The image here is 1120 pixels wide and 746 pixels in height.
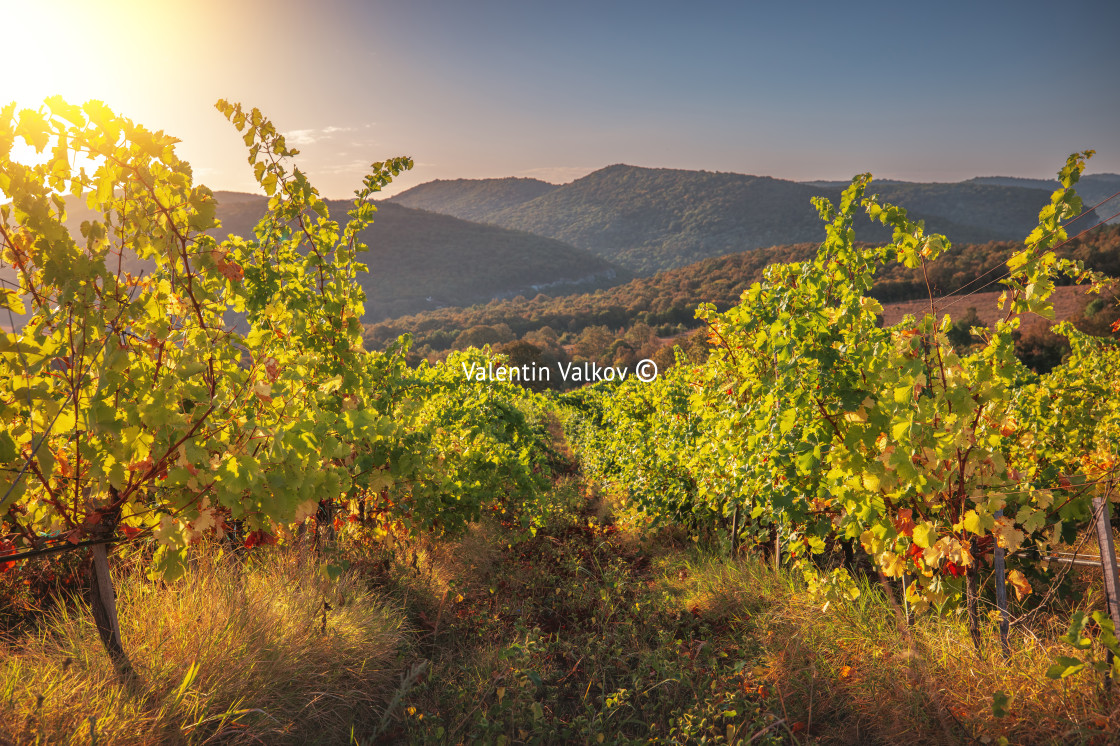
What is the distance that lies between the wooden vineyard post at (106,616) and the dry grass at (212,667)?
2.4 inches

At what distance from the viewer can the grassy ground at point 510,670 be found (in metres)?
2.27

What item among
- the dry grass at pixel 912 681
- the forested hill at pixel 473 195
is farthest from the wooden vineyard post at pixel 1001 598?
the forested hill at pixel 473 195

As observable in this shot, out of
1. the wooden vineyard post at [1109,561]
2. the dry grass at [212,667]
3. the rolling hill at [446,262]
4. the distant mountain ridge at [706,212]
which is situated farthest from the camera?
the distant mountain ridge at [706,212]

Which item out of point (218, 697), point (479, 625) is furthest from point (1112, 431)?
point (218, 697)

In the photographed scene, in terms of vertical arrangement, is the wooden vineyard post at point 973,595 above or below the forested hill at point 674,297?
below

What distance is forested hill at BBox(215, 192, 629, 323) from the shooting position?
190 feet

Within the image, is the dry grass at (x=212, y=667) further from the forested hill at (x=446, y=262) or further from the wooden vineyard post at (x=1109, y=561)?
the forested hill at (x=446, y=262)

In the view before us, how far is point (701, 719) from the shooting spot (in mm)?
2619

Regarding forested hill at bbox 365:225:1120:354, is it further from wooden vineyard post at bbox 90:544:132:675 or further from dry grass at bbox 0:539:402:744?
wooden vineyard post at bbox 90:544:132:675

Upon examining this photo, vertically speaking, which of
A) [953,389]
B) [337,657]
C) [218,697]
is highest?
[953,389]

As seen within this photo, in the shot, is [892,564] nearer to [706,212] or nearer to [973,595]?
[973,595]

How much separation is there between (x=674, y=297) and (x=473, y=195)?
94.6 m

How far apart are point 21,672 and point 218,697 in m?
0.76

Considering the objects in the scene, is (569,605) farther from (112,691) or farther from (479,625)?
(112,691)
